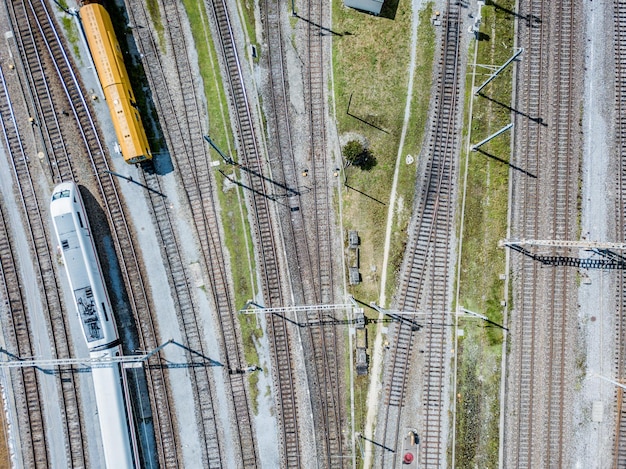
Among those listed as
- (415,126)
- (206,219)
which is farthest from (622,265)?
(206,219)

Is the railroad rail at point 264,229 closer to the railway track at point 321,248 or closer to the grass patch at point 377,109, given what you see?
the railway track at point 321,248

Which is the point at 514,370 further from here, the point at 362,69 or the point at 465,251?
the point at 362,69

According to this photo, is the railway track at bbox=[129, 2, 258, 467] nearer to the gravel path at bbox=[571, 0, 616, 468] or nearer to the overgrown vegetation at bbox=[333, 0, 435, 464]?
the overgrown vegetation at bbox=[333, 0, 435, 464]

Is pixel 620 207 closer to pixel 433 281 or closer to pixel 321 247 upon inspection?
pixel 433 281

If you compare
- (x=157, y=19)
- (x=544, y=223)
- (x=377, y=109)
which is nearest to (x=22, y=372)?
(x=157, y=19)

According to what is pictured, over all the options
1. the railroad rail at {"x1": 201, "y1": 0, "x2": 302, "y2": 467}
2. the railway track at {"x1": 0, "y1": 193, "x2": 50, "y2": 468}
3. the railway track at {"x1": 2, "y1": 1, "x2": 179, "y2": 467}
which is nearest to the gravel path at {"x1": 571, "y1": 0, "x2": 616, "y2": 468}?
the railroad rail at {"x1": 201, "y1": 0, "x2": 302, "y2": 467}
